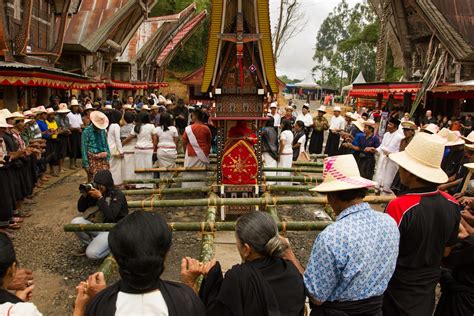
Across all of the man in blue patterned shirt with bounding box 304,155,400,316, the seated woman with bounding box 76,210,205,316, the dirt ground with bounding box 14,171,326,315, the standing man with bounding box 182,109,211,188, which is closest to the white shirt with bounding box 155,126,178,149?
the standing man with bounding box 182,109,211,188

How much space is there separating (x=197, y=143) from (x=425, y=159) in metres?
5.24

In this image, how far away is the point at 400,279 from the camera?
8.32 ft

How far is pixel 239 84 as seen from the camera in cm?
620

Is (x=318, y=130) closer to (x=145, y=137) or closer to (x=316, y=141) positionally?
(x=316, y=141)

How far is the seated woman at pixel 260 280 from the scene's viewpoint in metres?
1.91

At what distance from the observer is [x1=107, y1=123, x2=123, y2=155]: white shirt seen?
7457 mm

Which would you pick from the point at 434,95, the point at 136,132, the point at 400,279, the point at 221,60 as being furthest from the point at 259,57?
the point at 434,95

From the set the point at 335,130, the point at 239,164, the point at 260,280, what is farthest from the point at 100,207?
the point at 335,130

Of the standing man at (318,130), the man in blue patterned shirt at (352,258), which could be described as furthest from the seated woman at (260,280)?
the standing man at (318,130)

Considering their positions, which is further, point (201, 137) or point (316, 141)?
point (316, 141)

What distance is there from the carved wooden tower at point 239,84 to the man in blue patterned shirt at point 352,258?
13.3 feet

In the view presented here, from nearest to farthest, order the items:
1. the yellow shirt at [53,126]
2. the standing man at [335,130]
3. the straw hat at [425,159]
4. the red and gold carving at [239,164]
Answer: the straw hat at [425,159], the red and gold carving at [239,164], the yellow shirt at [53,126], the standing man at [335,130]

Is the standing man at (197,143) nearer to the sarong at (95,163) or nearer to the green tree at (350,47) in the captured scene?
the sarong at (95,163)

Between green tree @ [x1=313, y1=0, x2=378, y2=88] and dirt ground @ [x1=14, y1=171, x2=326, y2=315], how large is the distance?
35191mm
